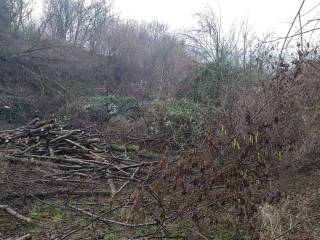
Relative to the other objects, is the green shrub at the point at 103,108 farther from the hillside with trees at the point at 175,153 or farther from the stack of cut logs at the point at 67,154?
the stack of cut logs at the point at 67,154

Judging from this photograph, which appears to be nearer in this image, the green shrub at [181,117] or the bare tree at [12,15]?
the green shrub at [181,117]

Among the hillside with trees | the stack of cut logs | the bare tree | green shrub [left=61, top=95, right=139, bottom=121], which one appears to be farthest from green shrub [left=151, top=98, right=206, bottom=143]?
the bare tree

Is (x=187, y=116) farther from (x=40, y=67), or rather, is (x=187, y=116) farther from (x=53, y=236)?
(x=40, y=67)

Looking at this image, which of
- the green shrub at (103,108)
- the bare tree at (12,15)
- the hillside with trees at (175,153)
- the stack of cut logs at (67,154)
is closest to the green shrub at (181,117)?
the hillside with trees at (175,153)

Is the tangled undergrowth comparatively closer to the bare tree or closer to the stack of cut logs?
the stack of cut logs

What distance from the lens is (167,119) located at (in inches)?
444

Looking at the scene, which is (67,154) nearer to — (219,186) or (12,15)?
(219,186)

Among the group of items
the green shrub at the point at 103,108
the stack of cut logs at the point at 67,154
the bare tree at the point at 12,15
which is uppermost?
the bare tree at the point at 12,15

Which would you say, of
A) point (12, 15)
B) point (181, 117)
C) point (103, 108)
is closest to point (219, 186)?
point (181, 117)

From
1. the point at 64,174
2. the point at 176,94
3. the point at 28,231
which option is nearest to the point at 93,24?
the point at 176,94

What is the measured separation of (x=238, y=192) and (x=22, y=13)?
1977 centimetres

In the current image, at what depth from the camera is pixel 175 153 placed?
9.33m

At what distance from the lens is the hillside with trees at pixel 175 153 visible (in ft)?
15.0

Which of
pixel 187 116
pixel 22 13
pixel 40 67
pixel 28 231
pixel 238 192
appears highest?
pixel 22 13
